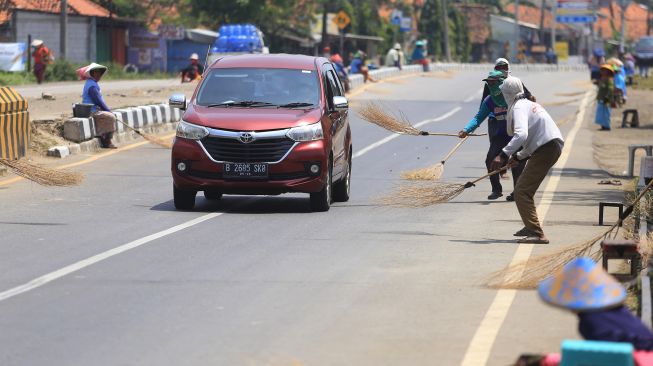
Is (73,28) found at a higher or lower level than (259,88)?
lower

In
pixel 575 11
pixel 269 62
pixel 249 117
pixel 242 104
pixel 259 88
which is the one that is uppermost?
pixel 575 11

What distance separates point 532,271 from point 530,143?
263cm

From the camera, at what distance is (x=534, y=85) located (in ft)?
190

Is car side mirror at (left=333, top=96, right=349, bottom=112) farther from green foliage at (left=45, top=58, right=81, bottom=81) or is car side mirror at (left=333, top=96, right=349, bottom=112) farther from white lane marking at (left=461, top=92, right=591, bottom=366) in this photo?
green foliage at (left=45, top=58, right=81, bottom=81)

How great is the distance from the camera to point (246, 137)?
51.6ft

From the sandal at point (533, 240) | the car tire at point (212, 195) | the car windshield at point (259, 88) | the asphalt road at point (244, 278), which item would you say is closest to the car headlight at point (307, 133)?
the car windshield at point (259, 88)

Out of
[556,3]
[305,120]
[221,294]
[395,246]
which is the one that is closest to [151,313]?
[221,294]

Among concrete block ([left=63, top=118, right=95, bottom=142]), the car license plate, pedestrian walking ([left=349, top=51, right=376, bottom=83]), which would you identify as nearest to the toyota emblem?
the car license plate

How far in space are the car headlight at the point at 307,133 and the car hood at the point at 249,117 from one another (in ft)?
0.17

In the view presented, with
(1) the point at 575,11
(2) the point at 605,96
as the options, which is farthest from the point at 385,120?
(1) the point at 575,11

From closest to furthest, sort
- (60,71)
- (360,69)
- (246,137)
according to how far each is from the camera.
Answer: (246,137) < (60,71) < (360,69)

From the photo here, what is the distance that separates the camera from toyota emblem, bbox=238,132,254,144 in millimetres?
15742

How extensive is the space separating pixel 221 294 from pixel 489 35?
115 m

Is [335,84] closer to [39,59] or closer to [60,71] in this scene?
[39,59]
